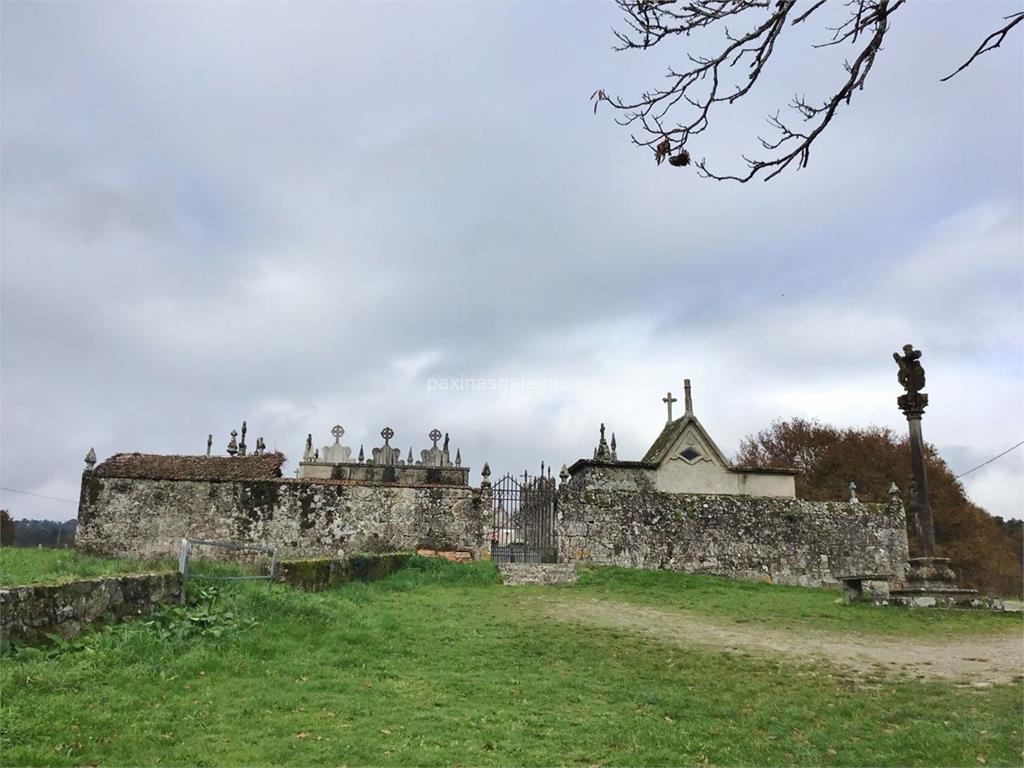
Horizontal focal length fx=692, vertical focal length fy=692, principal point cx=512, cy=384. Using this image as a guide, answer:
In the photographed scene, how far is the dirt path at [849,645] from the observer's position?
8641 millimetres

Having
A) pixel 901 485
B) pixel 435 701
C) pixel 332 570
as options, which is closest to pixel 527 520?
pixel 332 570

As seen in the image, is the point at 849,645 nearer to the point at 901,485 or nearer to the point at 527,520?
the point at 527,520

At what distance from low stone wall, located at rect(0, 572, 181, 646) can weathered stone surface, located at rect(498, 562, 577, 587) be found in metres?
10.2

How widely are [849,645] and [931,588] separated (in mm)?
6641

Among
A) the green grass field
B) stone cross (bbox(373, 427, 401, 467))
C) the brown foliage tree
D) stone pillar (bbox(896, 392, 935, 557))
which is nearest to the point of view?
the green grass field

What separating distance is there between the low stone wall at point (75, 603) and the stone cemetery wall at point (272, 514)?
1216 centimetres

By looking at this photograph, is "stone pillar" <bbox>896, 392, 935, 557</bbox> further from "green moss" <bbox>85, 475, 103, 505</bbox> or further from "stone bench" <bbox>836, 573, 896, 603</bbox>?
"green moss" <bbox>85, 475, 103, 505</bbox>

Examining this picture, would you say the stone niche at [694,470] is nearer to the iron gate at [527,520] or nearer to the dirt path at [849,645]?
the iron gate at [527,520]

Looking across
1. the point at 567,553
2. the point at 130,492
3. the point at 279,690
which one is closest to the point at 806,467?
the point at 567,553

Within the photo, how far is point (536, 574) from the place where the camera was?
1781 centimetres

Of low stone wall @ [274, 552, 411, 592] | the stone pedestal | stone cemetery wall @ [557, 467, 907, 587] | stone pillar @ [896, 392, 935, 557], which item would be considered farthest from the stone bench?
low stone wall @ [274, 552, 411, 592]

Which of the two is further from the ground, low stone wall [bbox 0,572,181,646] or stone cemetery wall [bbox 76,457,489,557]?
stone cemetery wall [bbox 76,457,489,557]

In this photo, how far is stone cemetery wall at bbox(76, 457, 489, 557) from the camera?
20.2 m

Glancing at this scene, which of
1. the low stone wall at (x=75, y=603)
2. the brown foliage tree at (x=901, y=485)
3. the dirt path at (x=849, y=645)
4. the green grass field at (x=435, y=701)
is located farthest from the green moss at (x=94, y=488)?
the brown foliage tree at (x=901, y=485)
